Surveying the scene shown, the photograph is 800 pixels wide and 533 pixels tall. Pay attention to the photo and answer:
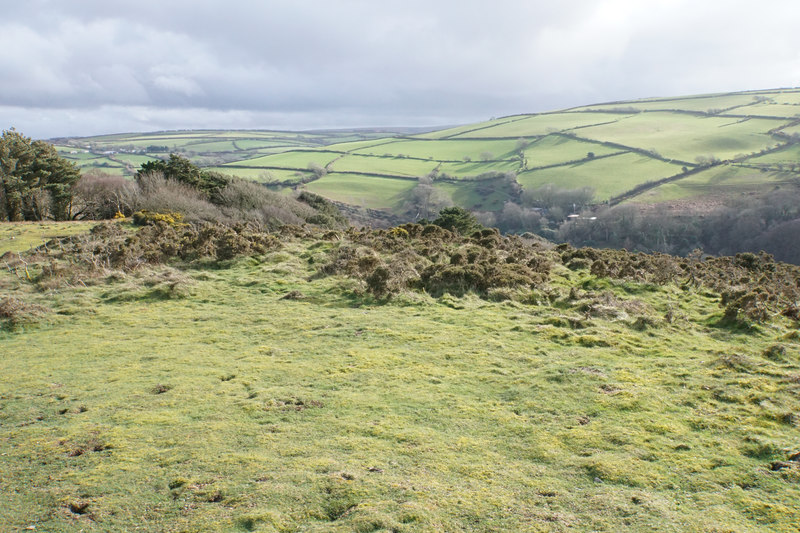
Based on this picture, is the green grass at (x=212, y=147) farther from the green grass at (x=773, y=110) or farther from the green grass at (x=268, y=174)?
the green grass at (x=773, y=110)

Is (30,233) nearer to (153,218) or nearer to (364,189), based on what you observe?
(153,218)

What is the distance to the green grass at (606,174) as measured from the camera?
3004 inches

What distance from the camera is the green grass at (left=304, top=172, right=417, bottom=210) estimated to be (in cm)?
7819

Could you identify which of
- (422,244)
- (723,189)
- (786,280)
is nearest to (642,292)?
(786,280)

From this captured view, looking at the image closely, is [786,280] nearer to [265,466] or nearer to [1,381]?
[265,466]

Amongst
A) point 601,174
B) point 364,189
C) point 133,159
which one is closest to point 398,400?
point 364,189

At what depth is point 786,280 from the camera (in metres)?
17.4

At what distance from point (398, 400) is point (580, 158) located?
299 feet

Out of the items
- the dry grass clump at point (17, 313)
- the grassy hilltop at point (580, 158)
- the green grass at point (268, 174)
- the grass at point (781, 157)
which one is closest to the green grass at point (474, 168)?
the grassy hilltop at point (580, 158)

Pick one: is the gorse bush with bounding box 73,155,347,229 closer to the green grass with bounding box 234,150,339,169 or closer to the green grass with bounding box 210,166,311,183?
the green grass with bounding box 210,166,311,183

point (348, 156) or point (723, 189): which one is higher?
point (348, 156)

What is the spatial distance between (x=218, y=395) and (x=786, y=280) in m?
19.6

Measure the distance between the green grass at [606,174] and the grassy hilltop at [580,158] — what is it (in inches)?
6.9

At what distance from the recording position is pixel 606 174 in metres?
81.2
